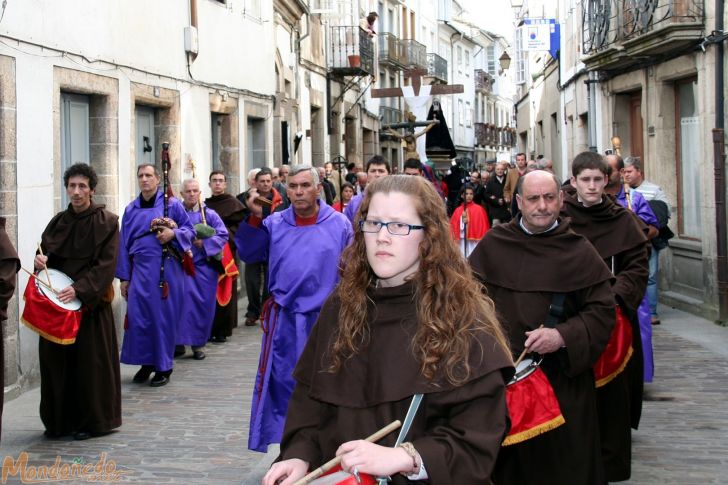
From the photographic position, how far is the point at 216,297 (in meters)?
11.9

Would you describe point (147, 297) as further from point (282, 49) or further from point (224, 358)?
point (282, 49)

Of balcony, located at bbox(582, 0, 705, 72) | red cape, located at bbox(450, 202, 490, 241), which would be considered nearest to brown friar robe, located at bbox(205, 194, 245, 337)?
red cape, located at bbox(450, 202, 490, 241)

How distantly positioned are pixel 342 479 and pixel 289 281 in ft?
11.9

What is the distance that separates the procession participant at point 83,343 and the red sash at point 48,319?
0.71 feet

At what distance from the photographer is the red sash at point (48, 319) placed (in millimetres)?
7680

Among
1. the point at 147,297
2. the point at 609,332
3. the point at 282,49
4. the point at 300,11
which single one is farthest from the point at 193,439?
the point at 300,11

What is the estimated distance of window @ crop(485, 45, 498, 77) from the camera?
71975 millimetres

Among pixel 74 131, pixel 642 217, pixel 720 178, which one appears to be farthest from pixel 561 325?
pixel 720 178

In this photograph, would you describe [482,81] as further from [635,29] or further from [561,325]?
[561,325]

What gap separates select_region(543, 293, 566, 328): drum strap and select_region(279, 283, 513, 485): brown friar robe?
219 centimetres

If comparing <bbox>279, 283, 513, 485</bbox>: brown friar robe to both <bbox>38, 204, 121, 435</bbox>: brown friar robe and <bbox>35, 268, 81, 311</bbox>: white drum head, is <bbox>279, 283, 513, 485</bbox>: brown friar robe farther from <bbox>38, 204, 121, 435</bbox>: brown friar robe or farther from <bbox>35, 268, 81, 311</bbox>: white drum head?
<bbox>38, 204, 121, 435</bbox>: brown friar robe

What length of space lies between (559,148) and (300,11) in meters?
8.79

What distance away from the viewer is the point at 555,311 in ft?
17.9

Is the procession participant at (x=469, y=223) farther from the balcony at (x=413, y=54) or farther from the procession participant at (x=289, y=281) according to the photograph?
the balcony at (x=413, y=54)
